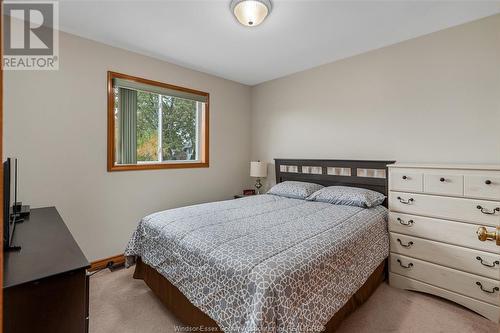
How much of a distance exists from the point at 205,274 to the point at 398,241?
74.5 inches

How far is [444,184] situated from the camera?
207 cm

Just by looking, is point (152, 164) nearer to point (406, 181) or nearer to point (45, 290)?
point (45, 290)

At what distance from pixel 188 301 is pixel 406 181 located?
213cm

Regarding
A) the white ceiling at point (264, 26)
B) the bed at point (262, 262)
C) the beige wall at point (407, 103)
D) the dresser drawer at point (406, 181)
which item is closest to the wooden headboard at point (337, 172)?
the beige wall at point (407, 103)

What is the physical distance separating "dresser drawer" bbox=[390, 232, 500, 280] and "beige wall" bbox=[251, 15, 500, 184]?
0.86 meters

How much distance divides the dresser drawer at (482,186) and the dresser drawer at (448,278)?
25.4 inches

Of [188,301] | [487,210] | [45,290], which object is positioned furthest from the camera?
[487,210]

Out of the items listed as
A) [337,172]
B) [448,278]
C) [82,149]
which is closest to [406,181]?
[448,278]

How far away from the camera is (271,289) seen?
1187 mm

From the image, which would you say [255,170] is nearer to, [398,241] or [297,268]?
[398,241]

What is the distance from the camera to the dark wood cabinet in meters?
1.00

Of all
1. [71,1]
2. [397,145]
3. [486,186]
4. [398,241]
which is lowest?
[398,241]

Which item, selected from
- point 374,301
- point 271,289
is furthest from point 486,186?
point 271,289

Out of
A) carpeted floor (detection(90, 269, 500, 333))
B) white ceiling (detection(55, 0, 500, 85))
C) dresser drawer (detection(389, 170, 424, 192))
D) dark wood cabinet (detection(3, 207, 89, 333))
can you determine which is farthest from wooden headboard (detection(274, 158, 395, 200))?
dark wood cabinet (detection(3, 207, 89, 333))
